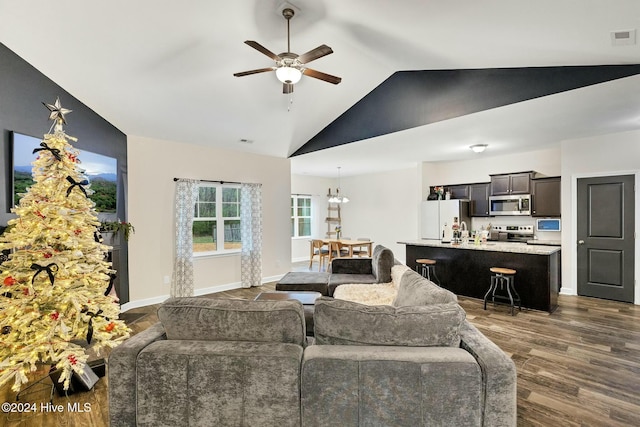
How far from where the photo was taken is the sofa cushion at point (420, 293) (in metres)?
1.92

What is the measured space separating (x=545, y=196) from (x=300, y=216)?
6093 mm

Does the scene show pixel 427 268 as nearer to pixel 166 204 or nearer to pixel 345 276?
pixel 345 276

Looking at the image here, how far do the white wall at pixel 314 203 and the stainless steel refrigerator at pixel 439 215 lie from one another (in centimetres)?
353

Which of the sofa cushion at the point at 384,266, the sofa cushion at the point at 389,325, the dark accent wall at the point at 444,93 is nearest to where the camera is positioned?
the sofa cushion at the point at 389,325

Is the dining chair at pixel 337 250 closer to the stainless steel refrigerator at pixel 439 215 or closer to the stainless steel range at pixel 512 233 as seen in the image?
the stainless steel refrigerator at pixel 439 215

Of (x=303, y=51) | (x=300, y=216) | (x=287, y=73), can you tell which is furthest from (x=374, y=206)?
(x=287, y=73)

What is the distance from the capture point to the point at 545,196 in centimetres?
569

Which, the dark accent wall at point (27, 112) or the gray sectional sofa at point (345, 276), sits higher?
the dark accent wall at point (27, 112)

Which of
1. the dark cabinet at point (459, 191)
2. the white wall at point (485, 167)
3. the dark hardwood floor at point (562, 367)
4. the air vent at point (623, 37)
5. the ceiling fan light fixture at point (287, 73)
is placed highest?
the air vent at point (623, 37)

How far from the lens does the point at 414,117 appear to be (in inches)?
168

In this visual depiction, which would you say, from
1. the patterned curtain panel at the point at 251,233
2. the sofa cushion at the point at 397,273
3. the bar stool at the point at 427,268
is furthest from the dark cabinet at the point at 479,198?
the patterned curtain panel at the point at 251,233

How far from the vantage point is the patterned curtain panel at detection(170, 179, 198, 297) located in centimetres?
505

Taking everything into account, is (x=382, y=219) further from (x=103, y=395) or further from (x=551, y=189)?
(x=103, y=395)

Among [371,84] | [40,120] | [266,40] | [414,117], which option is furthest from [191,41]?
[414,117]
